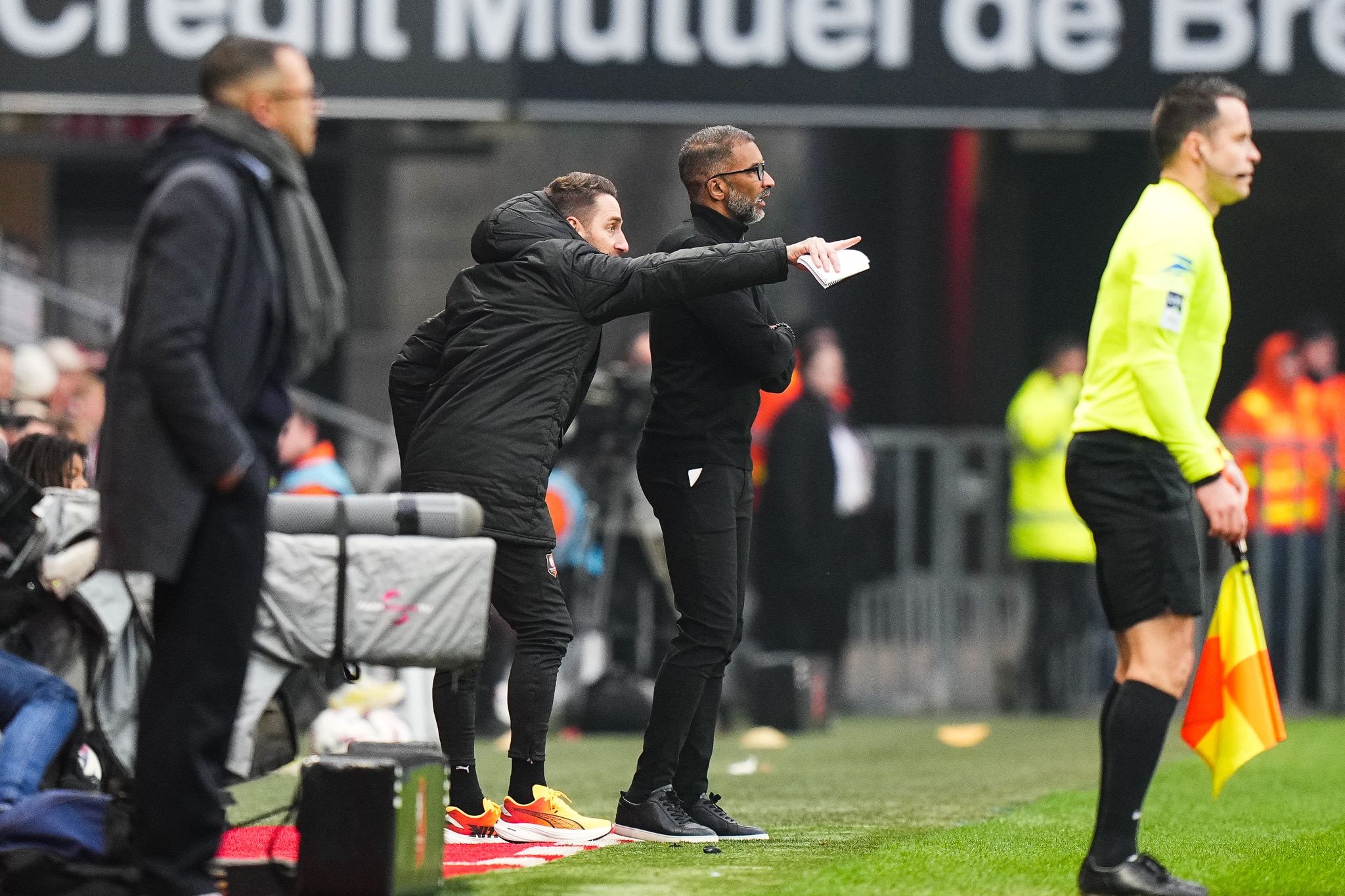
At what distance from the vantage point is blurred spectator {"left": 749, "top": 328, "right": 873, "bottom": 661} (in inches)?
488

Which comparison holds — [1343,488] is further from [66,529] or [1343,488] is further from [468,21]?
[66,529]

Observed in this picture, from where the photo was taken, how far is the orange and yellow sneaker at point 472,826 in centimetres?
655

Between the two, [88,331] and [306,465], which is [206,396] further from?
[88,331]

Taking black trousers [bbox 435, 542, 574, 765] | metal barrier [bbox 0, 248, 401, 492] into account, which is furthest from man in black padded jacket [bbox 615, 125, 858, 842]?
metal barrier [bbox 0, 248, 401, 492]

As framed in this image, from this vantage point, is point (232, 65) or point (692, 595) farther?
point (692, 595)

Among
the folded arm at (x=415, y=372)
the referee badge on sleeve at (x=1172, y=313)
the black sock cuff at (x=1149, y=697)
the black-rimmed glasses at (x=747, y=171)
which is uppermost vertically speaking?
the black-rimmed glasses at (x=747, y=171)

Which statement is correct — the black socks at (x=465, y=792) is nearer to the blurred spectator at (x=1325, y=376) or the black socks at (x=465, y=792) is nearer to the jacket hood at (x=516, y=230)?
the jacket hood at (x=516, y=230)

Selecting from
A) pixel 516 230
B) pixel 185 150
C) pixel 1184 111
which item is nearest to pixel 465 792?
pixel 516 230

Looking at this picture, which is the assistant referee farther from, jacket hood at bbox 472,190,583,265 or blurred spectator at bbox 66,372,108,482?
blurred spectator at bbox 66,372,108,482

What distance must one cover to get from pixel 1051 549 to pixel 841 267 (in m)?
6.96

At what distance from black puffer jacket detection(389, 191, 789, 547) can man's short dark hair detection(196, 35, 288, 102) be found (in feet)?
5.19

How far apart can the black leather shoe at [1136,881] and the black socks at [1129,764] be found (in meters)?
0.02

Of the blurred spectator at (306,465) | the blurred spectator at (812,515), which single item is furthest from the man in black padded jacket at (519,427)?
the blurred spectator at (812,515)

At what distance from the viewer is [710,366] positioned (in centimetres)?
669
